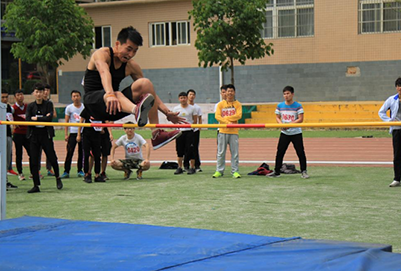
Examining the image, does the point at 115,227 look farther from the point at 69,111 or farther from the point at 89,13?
the point at 89,13

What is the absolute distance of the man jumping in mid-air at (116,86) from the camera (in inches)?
216

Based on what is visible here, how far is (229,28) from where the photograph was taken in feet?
78.8

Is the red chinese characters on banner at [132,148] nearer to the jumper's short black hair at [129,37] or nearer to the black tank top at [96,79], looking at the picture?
the black tank top at [96,79]

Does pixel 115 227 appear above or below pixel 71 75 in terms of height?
below

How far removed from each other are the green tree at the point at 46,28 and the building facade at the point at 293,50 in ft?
13.5

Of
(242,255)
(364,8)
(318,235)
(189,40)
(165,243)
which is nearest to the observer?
(242,255)

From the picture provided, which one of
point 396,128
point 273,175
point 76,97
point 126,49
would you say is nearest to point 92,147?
point 76,97

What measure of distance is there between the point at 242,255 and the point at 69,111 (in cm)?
733

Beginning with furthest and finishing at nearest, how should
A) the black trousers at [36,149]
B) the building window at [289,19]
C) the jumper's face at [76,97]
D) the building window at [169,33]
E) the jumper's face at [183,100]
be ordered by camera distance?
the building window at [169,33] → the building window at [289,19] → the jumper's face at [183,100] → the jumper's face at [76,97] → the black trousers at [36,149]

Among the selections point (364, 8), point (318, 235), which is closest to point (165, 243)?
point (318, 235)

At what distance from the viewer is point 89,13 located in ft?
107

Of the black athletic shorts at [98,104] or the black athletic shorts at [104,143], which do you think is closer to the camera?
the black athletic shorts at [98,104]

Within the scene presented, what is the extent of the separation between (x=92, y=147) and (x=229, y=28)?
14.3m

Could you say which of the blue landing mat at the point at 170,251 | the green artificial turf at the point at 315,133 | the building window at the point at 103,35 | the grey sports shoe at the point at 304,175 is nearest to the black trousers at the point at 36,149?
the blue landing mat at the point at 170,251
